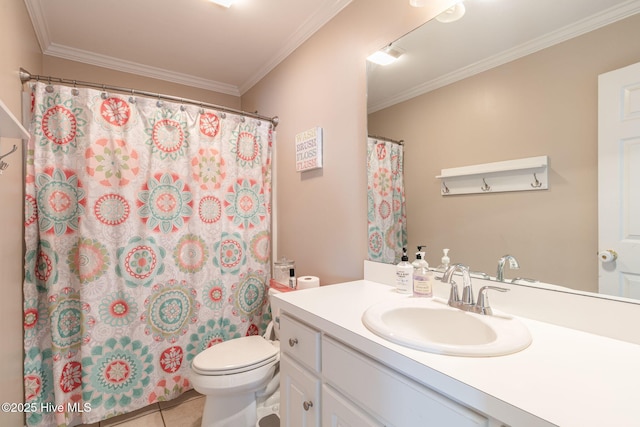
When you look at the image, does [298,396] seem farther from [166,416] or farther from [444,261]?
[166,416]

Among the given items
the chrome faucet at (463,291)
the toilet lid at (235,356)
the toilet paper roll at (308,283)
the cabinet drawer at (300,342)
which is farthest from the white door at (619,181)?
the toilet lid at (235,356)

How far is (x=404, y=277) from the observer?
1.26 metres

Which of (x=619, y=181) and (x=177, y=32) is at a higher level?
(x=177, y=32)

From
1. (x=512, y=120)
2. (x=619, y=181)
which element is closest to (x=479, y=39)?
(x=512, y=120)

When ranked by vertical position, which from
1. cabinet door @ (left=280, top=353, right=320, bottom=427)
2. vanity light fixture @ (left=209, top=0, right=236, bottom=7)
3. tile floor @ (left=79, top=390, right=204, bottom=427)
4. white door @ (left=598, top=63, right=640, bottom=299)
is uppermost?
vanity light fixture @ (left=209, top=0, right=236, bottom=7)

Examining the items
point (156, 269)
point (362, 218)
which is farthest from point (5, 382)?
point (362, 218)

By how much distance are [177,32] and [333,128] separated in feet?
4.15

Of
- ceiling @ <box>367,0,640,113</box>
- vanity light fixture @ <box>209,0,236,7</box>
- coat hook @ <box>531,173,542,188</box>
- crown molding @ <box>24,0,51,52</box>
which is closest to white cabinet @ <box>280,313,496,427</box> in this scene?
coat hook @ <box>531,173,542,188</box>

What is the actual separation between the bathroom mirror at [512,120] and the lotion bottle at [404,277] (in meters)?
0.11

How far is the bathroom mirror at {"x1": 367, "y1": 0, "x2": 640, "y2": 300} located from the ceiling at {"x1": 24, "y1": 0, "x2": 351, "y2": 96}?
0.79m

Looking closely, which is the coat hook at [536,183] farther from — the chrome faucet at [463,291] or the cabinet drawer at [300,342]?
the cabinet drawer at [300,342]

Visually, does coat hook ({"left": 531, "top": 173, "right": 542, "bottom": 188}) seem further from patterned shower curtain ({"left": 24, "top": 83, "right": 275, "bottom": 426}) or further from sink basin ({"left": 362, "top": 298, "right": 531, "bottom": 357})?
patterned shower curtain ({"left": 24, "top": 83, "right": 275, "bottom": 426})

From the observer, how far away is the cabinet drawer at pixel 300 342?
39.1 inches

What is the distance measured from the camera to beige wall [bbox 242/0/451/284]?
149cm
